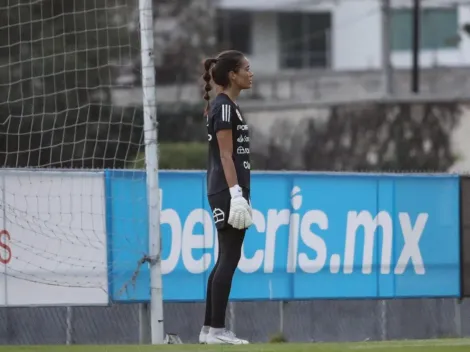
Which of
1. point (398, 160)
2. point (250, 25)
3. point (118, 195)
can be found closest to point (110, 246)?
point (118, 195)

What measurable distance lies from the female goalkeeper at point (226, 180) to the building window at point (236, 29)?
51290mm

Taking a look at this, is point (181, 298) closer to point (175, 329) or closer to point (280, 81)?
point (175, 329)

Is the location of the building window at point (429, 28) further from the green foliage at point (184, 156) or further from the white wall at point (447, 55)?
the green foliage at point (184, 156)

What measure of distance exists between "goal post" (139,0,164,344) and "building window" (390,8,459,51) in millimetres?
49962

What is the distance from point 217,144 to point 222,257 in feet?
2.34

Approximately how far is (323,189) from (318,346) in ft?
12.3

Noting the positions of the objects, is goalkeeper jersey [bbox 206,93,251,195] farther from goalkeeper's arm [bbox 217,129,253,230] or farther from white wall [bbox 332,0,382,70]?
white wall [bbox 332,0,382,70]

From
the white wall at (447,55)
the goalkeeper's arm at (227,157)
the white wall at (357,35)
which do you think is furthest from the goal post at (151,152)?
the white wall at (447,55)

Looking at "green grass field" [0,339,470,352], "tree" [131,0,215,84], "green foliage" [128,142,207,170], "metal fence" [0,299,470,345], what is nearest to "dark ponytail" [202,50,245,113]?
"green grass field" [0,339,470,352]

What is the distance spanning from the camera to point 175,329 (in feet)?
39.6

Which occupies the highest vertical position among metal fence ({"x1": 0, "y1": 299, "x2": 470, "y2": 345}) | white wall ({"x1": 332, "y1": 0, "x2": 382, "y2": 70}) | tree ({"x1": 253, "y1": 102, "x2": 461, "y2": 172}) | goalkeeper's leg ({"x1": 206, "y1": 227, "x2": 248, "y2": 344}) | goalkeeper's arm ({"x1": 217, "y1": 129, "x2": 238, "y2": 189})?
white wall ({"x1": 332, "y1": 0, "x2": 382, "y2": 70})

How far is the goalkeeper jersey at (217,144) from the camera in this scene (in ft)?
28.5

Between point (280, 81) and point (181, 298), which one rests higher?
point (280, 81)

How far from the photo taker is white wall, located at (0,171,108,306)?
36.8ft
